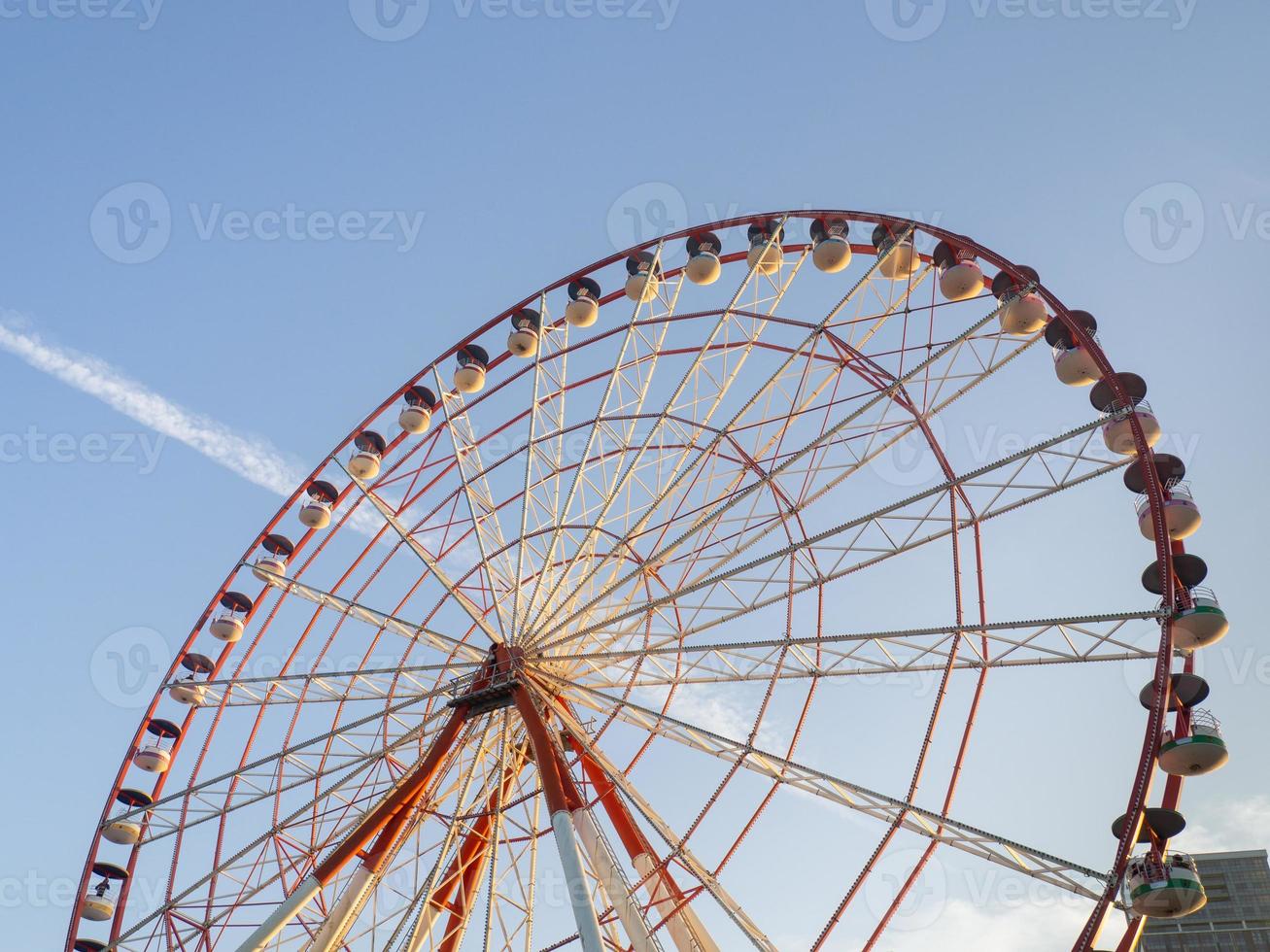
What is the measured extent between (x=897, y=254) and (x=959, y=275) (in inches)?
53.9

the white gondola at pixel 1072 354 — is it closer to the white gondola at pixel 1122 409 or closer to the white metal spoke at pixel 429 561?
the white gondola at pixel 1122 409

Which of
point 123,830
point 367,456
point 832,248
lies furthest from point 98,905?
point 832,248

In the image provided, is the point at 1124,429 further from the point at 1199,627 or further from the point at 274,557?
the point at 274,557

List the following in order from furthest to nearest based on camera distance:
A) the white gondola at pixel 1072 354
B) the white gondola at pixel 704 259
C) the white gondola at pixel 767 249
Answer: the white gondola at pixel 704 259 < the white gondola at pixel 767 249 < the white gondola at pixel 1072 354

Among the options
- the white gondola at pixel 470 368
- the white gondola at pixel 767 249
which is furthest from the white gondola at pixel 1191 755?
the white gondola at pixel 470 368

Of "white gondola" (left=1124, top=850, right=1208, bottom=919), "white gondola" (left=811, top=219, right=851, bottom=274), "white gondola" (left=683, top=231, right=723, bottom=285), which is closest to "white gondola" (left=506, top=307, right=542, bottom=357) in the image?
"white gondola" (left=683, top=231, right=723, bottom=285)

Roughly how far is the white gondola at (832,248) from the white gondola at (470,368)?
7463 mm

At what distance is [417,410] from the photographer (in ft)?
78.6

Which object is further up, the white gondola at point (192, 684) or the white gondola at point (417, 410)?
the white gondola at point (417, 410)

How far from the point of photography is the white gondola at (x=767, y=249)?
21250mm

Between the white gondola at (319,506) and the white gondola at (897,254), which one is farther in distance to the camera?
the white gondola at (319,506)

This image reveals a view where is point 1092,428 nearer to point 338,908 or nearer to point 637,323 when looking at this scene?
point 637,323

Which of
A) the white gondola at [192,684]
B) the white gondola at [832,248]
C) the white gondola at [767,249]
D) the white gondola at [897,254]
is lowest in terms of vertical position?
the white gondola at [192,684]

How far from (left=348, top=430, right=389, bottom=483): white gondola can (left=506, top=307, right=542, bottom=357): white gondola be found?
3.22 m
